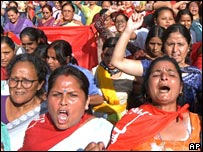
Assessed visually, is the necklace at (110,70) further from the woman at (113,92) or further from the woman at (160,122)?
the woman at (160,122)

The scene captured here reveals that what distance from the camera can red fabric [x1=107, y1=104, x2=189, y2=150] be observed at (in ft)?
9.64

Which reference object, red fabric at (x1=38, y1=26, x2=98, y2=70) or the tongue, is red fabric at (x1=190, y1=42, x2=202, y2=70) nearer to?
red fabric at (x1=38, y1=26, x2=98, y2=70)

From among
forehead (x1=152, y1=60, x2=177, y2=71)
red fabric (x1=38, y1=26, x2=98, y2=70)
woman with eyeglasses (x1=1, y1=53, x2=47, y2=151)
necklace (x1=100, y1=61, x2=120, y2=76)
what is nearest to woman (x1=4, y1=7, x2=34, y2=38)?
red fabric (x1=38, y1=26, x2=98, y2=70)

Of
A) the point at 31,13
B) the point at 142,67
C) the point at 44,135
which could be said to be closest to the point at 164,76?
the point at 142,67

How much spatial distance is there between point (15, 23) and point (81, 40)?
224 centimetres

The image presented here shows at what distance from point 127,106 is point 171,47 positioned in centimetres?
76

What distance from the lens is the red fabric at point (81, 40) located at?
615cm

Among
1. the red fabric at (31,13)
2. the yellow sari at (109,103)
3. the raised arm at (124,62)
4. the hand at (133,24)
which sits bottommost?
the yellow sari at (109,103)

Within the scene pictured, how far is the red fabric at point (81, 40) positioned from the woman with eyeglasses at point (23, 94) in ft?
8.43

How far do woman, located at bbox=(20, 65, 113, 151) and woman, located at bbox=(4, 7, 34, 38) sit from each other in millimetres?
5199

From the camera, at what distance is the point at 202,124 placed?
9.72 feet

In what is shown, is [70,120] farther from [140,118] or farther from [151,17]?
[151,17]

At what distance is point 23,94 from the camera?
332 centimetres

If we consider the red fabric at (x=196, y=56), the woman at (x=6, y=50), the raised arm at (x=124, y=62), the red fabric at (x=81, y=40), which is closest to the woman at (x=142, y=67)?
the raised arm at (x=124, y=62)
